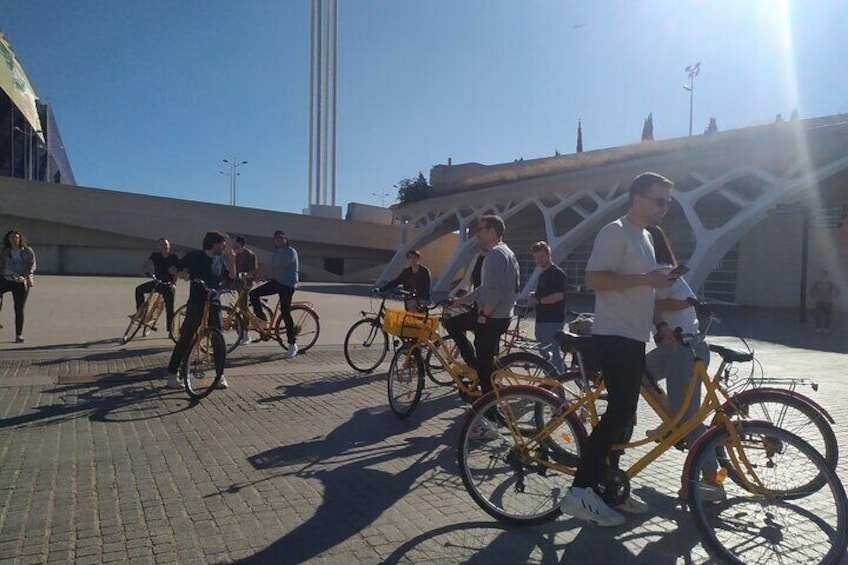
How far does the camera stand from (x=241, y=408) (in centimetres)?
635

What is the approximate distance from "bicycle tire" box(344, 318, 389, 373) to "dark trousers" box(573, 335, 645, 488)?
517cm

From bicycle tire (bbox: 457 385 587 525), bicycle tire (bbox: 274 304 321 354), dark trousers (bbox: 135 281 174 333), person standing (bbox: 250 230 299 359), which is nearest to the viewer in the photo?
bicycle tire (bbox: 457 385 587 525)

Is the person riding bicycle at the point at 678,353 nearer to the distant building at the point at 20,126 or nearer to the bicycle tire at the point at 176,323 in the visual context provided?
the bicycle tire at the point at 176,323

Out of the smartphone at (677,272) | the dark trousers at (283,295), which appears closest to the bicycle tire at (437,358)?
the smartphone at (677,272)

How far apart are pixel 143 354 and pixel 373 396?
4014mm

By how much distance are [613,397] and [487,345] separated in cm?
197

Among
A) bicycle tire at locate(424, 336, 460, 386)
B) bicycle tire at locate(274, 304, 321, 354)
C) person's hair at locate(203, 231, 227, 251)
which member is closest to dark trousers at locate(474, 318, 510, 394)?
bicycle tire at locate(424, 336, 460, 386)

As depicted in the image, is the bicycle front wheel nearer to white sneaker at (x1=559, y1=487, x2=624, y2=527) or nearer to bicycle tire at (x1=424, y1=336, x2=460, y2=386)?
bicycle tire at (x1=424, y1=336, x2=460, y2=386)

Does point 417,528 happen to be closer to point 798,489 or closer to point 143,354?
point 798,489

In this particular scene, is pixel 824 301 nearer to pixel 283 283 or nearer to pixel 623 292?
pixel 283 283

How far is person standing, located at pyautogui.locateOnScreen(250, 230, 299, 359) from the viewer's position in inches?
363

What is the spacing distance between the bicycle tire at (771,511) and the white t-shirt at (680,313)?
963mm

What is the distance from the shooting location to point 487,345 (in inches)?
211

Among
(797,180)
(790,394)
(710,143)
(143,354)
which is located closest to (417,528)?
(790,394)
